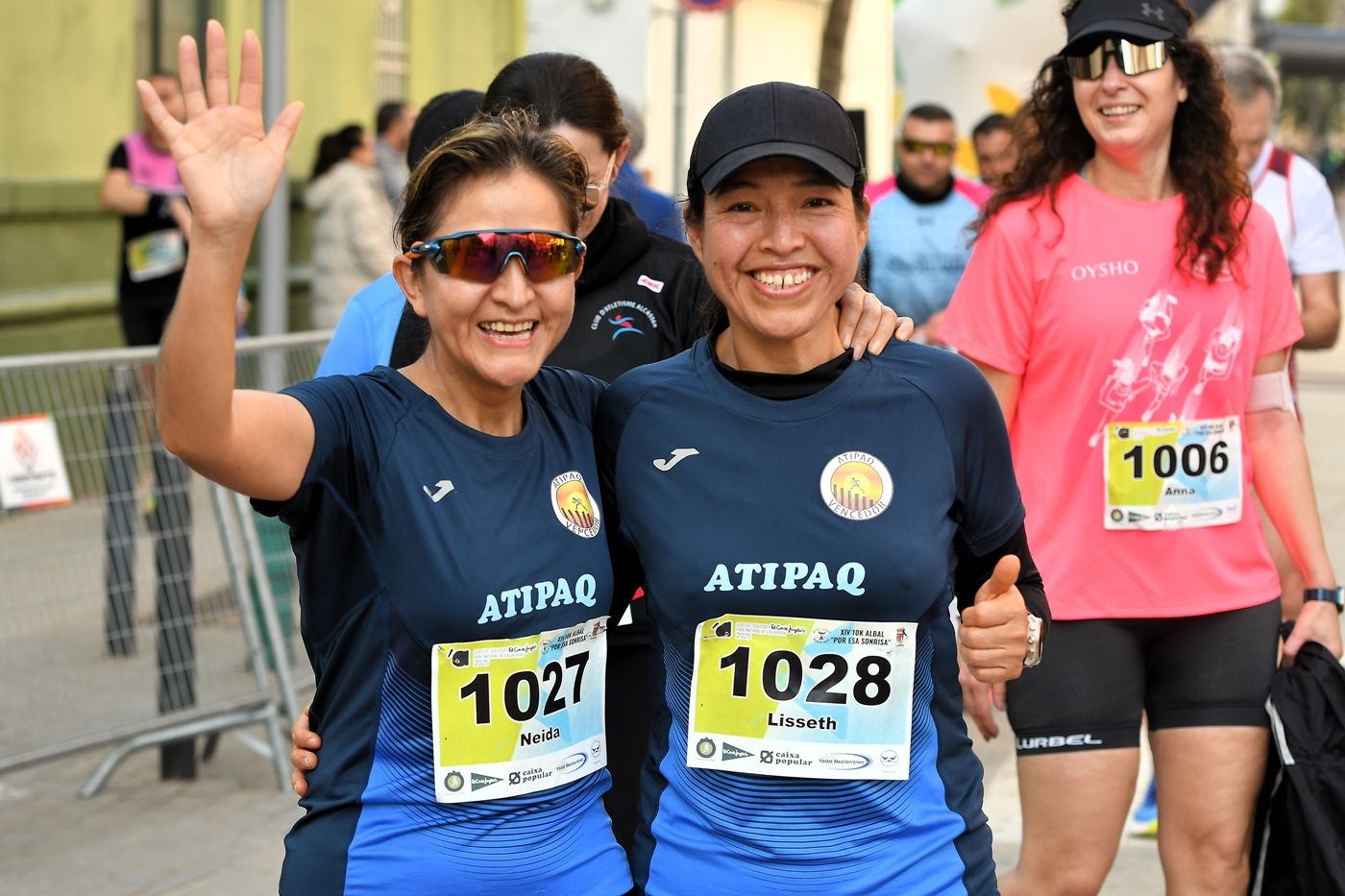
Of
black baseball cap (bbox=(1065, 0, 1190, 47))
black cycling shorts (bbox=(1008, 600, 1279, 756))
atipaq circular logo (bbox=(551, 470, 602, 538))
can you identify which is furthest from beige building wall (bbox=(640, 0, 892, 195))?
atipaq circular logo (bbox=(551, 470, 602, 538))

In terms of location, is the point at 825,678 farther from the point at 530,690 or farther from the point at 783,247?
the point at 783,247

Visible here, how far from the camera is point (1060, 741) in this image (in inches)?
155

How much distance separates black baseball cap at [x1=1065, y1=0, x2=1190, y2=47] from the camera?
4004 millimetres

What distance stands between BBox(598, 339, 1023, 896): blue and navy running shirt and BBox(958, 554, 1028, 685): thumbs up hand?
35 millimetres

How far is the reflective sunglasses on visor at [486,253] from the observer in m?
2.74

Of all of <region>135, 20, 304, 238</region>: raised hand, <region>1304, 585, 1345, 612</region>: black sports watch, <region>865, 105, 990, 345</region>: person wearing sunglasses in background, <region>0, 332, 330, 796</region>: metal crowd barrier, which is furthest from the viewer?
<region>865, 105, 990, 345</region>: person wearing sunglasses in background

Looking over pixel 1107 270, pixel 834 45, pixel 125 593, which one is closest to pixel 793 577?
pixel 1107 270

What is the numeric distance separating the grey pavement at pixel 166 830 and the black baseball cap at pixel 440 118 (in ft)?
7.12

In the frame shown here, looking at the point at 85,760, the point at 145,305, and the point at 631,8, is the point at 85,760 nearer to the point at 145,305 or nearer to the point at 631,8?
the point at 145,305

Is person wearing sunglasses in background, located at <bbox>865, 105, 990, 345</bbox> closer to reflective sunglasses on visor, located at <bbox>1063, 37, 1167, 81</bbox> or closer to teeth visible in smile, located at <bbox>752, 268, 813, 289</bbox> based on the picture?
reflective sunglasses on visor, located at <bbox>1063, 37, 1167, 81</bbox>

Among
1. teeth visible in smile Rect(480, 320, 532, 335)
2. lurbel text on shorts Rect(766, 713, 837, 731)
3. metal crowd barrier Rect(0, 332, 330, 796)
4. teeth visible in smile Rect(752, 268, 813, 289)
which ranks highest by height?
teeth visible in smile Rect(752, 268, 813, 289)

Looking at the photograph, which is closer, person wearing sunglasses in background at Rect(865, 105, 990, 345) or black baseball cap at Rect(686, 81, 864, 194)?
black baseball cap at Rect(686, 81, 864, 194)

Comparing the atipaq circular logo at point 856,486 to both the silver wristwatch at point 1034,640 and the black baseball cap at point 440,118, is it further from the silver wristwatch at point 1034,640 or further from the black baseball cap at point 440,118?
the black baseball cap at point 440,118

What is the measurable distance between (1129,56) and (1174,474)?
34.6 inches
